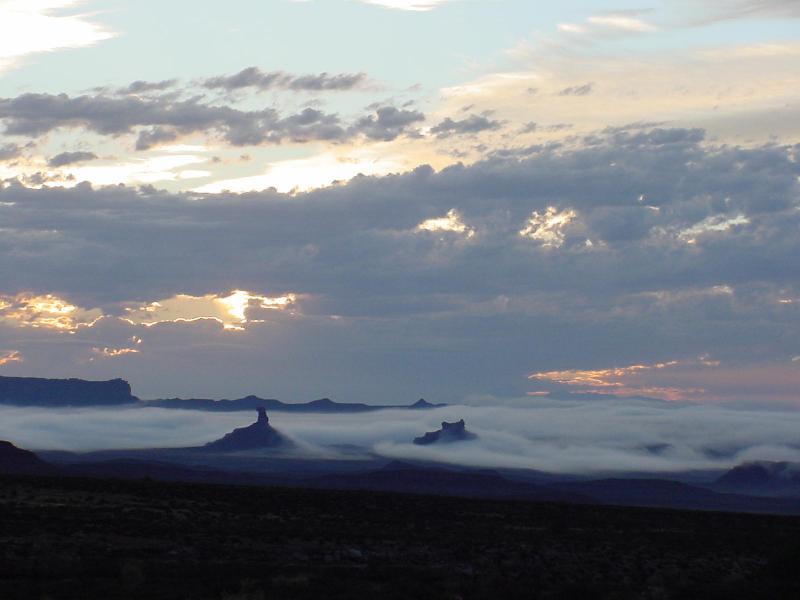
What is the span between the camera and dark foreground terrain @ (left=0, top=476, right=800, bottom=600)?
123ft

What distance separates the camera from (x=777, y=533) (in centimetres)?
7000

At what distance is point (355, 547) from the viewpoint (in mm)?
52750

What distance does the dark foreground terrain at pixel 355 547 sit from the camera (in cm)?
3762

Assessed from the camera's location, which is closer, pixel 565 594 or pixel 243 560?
pixel 565 594

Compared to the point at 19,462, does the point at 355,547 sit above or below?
below

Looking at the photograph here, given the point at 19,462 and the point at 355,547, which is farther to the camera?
the point at 19,462

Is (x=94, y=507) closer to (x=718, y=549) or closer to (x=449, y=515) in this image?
(x=449, y=515)

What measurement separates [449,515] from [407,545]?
18.1 m

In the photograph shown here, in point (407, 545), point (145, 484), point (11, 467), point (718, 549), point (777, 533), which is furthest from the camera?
point (11, 467)

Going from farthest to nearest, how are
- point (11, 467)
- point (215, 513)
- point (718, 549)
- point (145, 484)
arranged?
point (11, 467) < point (145, 484) < point (215, 513) < point (718, 549)

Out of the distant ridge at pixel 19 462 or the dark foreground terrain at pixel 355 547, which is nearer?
the dark foreground terrain at pixel 355 547

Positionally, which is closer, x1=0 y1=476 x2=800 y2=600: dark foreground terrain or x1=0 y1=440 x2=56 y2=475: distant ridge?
x1=0 y1=476 x2=800 y2=600: dark foreground terrain

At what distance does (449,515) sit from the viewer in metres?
72.4

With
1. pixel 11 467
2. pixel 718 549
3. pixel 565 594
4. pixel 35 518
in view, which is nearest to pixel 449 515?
pixel 718 549
